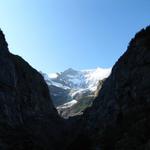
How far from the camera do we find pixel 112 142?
67.7 meters

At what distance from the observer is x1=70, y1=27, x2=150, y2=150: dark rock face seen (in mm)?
63344

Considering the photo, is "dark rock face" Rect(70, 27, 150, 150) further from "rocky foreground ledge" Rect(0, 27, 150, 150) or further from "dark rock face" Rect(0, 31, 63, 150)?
"dark rock face" Rect(0, 31, 63, 150)

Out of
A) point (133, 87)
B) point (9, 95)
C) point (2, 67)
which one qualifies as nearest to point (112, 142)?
point (133, 87)

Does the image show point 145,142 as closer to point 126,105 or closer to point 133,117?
point 133,117

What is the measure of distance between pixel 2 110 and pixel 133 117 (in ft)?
103

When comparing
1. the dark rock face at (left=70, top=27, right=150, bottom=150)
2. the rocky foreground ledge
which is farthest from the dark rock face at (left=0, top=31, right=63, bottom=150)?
the dark rock face at (left=70, top=27, right=150, bottom=150)

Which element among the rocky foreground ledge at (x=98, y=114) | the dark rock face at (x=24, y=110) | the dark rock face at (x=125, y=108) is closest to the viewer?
the dark rock face at (x=125, y=108)

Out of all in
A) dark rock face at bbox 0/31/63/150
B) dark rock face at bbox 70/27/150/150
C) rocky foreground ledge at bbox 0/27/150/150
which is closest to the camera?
dark rock face at bbox 70/27/150/150

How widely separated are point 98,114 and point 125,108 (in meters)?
15.9

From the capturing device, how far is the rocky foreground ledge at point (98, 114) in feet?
221

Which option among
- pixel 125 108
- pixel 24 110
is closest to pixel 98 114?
pixel 125 108

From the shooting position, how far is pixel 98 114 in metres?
92.6

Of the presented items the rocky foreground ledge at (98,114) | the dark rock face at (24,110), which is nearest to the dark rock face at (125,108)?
the rocky foreground ledge at (98,114)

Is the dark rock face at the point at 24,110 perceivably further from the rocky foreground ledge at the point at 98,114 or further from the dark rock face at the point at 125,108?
the dark rock face at the point at 125,108
